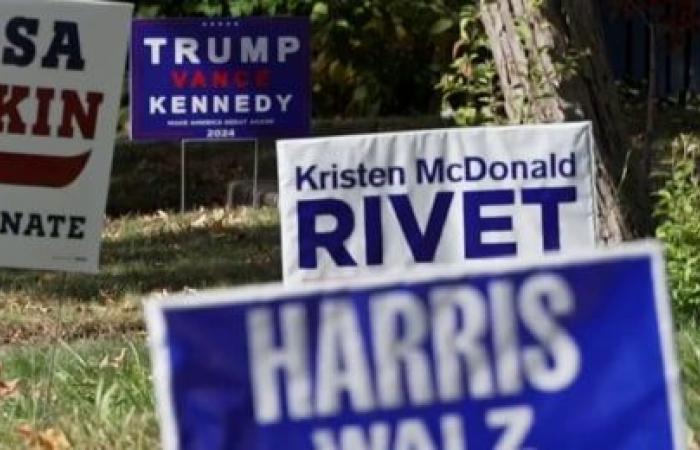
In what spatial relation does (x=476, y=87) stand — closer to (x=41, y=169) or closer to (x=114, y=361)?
(x=114, y=361)

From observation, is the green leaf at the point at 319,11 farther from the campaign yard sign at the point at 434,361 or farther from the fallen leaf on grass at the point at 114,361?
the campaign yard sign at the point at 434,361

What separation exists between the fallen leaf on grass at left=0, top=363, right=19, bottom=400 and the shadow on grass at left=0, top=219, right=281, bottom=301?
10.1ft

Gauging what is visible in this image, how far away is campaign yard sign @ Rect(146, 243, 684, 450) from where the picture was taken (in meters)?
3.69

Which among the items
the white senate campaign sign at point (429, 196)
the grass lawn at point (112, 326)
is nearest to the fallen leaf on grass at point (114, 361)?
the grass lawn at point (112, 326)

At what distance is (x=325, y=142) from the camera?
21.9 feet

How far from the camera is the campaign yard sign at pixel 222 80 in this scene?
14.6 meters

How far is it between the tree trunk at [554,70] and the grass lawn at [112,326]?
1.28 m

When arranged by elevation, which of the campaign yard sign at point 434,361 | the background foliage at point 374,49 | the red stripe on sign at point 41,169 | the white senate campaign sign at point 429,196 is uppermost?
the background foliage at point 374,49

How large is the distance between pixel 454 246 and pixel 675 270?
228 cm

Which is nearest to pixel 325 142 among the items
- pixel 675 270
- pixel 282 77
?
pixel 675 270

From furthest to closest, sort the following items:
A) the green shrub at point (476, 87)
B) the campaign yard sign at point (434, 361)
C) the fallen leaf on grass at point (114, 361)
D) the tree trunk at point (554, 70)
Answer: the tree trunk at point (554, 70) < the green shrub at point (476, 87) < the fallen leaf on grass at point (114, 361) < the campaign yard sign at point (434, 361)

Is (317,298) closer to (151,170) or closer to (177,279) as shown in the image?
(177,279)

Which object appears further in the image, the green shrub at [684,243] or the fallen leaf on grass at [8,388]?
the green shrub at [684,243]

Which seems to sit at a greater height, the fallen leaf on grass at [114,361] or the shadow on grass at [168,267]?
the shadow on grass at [168,267]
